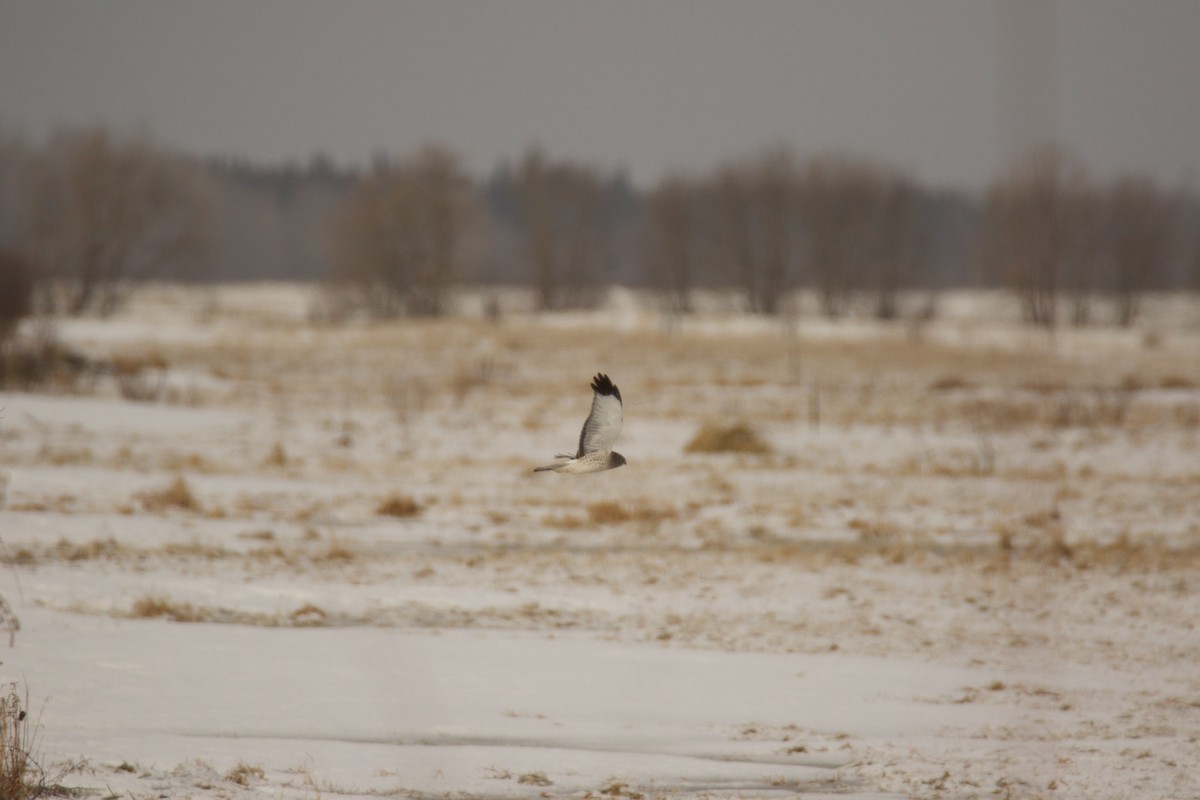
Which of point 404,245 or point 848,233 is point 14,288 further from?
point 848,233

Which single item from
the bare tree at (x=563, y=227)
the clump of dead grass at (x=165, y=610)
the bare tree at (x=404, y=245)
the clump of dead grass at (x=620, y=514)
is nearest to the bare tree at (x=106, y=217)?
the bare tree at (x=404, y=245)

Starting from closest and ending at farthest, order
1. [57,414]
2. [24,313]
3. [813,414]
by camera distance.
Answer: [57,414] < [813,414] < [24,313]

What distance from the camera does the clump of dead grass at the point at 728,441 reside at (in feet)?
57.3

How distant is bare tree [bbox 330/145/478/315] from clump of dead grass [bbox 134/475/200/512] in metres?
42.8

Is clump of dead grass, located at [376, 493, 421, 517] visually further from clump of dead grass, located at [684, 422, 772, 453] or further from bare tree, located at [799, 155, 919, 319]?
bare tree, located at [799, 155, 919, 319]

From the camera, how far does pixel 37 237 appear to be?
50844 mm

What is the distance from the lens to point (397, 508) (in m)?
12.8

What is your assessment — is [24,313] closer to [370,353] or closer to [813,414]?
[370,353]

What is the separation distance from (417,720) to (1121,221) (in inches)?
2561

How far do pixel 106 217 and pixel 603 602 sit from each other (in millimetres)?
50633

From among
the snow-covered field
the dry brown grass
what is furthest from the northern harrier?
the dry brown grass

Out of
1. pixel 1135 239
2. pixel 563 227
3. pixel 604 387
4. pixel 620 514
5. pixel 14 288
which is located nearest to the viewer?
pixel 604 387

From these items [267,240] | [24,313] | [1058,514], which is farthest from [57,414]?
[267,240]

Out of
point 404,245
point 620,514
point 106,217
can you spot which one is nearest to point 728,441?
point 620,514
